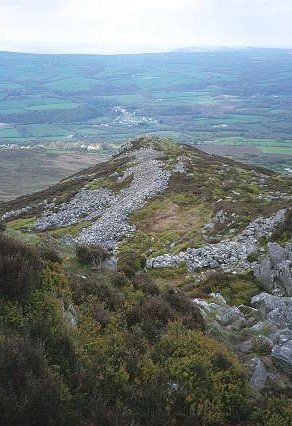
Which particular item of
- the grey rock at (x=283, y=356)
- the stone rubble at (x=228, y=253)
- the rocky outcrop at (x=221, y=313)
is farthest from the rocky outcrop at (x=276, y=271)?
the grey rock at (x=283, y=356)

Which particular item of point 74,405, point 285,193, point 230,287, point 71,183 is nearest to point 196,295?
point 230,287

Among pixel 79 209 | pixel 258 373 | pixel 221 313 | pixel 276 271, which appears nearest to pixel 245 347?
pixel 258 373

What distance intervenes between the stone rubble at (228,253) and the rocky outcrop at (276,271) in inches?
58.9

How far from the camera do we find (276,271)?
2112 centimetres

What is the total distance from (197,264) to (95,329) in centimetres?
1396

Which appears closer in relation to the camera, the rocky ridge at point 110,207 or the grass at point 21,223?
the rocky ridge at point 110,207

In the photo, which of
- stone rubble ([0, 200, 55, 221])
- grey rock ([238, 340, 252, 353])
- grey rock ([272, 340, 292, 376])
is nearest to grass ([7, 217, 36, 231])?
stone rubble ([0, 200, 55, 221])

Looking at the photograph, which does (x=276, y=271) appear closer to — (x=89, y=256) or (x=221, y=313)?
(x=221, y=313)

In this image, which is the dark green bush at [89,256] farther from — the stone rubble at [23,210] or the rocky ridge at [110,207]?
the stone rubble at [23,210]

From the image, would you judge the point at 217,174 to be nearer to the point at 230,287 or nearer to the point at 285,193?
the point at 285,193

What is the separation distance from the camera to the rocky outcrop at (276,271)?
2017 cm

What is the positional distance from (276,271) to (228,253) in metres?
4.48

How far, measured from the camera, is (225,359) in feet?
39.2

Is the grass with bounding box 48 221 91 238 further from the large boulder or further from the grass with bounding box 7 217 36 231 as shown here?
the large boulder
